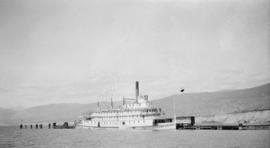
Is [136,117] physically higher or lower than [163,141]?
higher

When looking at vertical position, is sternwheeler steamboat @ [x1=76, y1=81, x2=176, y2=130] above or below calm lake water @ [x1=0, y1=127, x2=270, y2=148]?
above

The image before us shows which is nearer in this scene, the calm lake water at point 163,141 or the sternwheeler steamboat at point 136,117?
the calm lake water at point 163,141

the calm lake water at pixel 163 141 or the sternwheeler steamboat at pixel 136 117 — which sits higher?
the sternwheeler steamboat at pixel 136 117

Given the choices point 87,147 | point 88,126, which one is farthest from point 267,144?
point 88,126

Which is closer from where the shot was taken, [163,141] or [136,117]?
[163,141]

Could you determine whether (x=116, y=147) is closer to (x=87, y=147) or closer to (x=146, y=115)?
(x=87, y=147)

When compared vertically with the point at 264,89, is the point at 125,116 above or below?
below

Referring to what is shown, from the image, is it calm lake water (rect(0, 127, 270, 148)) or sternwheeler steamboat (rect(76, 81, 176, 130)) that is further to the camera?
sternwheeler steamboat (rect(76, 81, 176, 130))

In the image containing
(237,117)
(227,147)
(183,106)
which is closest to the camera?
(227,147)
